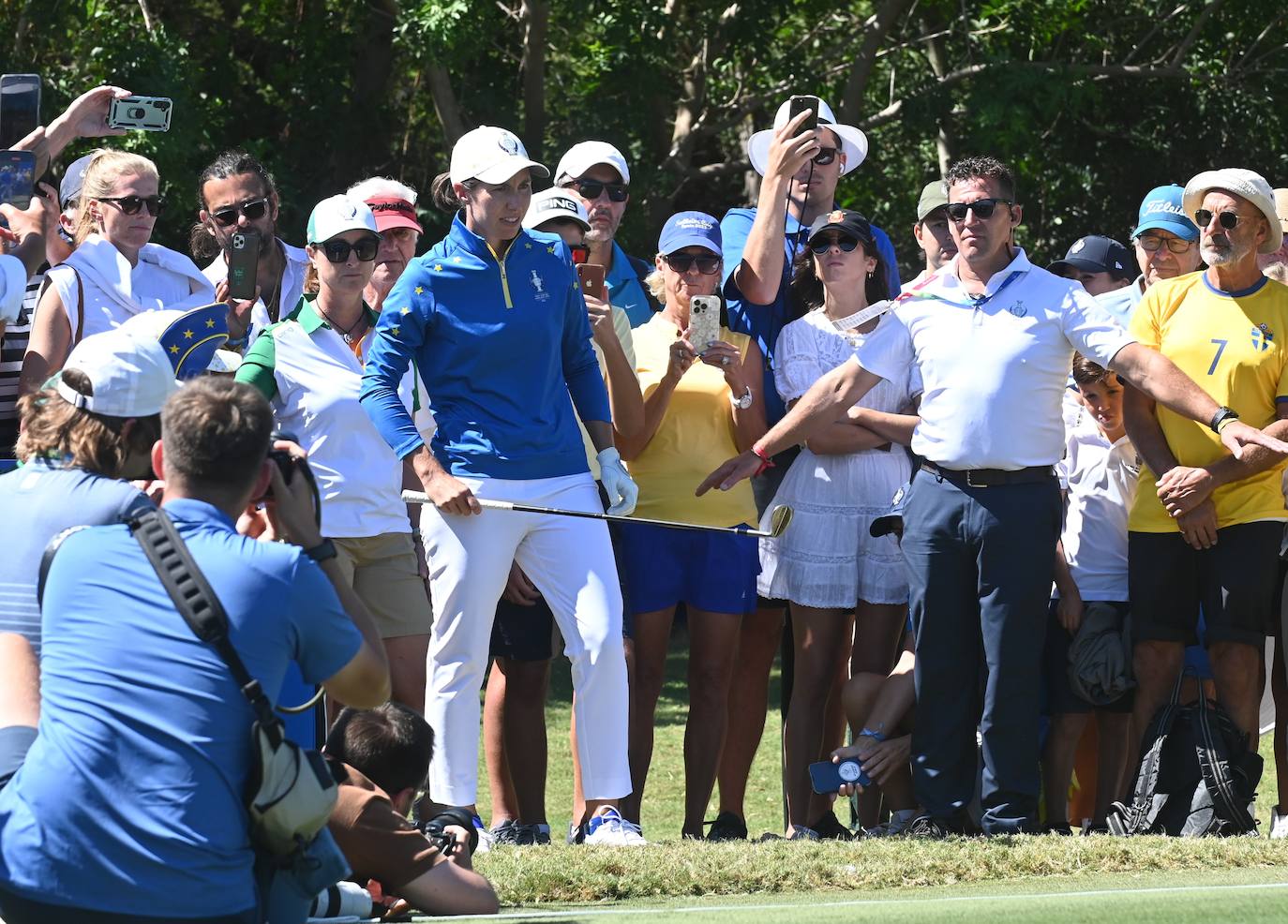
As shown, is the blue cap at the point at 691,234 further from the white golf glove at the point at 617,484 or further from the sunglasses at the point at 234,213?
the sunglasses at the point at 234,213

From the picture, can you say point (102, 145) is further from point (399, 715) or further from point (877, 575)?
point (399, 715)

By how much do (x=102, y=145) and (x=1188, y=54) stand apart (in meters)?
9.65

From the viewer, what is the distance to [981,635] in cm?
673

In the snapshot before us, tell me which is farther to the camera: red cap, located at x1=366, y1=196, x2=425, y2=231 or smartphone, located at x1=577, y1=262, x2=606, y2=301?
red cap, located at x1=366, y1=196, x2=425, y2=231

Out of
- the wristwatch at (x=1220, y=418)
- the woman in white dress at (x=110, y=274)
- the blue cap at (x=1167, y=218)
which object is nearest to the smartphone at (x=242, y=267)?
the woman in white dress at (x=110, y=274)

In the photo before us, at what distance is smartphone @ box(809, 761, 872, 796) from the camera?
22.4 ft

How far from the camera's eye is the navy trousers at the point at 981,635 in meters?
6.59

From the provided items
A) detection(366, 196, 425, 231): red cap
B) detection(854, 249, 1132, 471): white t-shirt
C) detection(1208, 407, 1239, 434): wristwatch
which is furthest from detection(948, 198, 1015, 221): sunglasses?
detection(366, 196, 425, 231): red cap

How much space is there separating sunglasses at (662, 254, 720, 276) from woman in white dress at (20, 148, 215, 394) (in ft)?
6.02

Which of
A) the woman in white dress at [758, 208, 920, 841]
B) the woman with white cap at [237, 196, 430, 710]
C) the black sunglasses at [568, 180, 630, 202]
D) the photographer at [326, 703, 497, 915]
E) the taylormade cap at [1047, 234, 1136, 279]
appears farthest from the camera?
the taylormade cap at [1047, 234, 1136, 279]

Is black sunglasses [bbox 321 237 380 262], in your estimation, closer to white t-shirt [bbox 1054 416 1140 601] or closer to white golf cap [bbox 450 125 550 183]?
white golf cap [bbox 450 125 550 183]

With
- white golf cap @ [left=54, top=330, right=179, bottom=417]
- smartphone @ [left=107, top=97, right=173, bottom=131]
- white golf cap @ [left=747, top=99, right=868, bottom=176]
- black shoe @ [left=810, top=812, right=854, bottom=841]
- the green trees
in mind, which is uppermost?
the green trees

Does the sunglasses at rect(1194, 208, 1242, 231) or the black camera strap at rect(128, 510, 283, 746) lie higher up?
the sunglasses at rect(1194, 208, 1242, 231)

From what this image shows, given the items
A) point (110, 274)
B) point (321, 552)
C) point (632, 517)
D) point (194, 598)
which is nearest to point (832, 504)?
point (632, 517)
